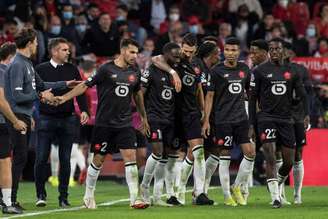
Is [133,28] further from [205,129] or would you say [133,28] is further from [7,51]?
[7,51]

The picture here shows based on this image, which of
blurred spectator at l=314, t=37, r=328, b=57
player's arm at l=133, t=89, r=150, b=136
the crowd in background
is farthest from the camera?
blurred spectator at l=314, t=37, r=328, b=57

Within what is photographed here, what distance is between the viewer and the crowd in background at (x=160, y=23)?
2706cm

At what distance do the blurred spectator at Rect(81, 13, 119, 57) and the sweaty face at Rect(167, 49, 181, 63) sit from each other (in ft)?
32.7

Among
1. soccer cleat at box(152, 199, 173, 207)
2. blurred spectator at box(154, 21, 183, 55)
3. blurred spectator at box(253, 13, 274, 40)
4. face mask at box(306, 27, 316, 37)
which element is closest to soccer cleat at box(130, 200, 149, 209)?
soccer cleat at box(152, 199, 173, 207)

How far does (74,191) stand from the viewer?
71.8 feet

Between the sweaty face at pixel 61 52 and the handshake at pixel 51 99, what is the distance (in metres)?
1.01

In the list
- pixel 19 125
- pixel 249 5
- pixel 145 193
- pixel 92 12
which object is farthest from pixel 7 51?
pixel 249 5

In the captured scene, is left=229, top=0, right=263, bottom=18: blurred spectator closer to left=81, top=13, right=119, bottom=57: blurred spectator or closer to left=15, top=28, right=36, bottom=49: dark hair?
left=81, top=13, right=119, bottom=57: blurred spectator

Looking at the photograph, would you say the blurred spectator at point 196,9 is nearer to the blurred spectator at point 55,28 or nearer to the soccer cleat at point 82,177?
the blurred spectator at point 55,28

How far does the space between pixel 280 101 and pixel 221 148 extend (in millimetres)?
1179

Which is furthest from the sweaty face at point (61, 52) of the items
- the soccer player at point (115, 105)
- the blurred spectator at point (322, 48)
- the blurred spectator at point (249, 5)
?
the blurred spectator at point (249, 5)

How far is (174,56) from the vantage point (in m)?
17.7

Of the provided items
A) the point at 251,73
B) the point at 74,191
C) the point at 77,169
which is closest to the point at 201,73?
the point at 251,73

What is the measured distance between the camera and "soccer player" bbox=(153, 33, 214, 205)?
17.7 metres
